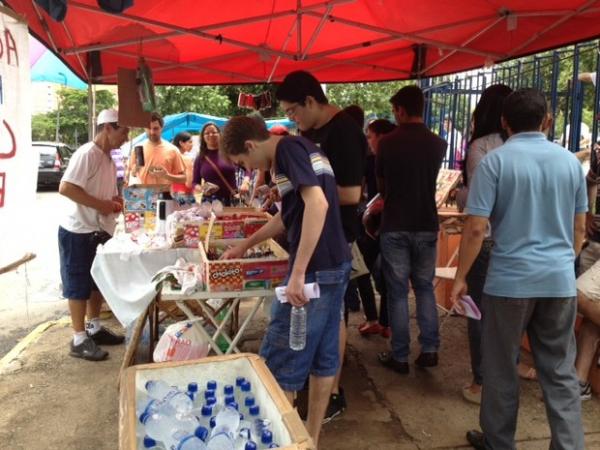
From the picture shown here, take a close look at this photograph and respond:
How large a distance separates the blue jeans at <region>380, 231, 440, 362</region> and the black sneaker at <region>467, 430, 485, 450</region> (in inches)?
34.4

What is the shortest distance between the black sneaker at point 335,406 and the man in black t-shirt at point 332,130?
1050 mm

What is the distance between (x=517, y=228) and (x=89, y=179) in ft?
9.46

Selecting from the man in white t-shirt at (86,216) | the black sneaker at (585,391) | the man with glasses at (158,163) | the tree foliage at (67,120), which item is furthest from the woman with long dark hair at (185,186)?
the tree foliage at (67,120)

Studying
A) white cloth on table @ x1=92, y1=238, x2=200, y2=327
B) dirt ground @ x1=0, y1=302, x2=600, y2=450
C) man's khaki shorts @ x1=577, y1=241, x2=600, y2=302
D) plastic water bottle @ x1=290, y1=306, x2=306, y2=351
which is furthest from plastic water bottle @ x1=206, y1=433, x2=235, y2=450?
man's khaki shorts @ x1=577, y1=241, x2=600, y2=302

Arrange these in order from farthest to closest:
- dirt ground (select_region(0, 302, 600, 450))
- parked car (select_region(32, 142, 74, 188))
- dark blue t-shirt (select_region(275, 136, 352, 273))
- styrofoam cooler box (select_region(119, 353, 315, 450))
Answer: parked car (select_region(32, 142, 74, 188)) → dirt ground (select_region(0, 302, 600, 450)) → dark blue t-shirt (select_region(275, 136, 352, 273)) → styrofoam cooler box (select_region(119, 353, 315, 450))

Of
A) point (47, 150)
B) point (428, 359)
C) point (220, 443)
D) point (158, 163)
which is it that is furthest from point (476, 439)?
point (47, 150)

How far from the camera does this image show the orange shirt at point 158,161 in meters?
5.84

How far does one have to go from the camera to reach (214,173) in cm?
564

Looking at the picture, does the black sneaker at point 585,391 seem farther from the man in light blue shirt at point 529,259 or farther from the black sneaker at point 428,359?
the man in light blue shirt at point 529,259

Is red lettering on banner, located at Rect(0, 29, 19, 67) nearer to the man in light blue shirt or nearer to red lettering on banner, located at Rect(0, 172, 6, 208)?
red lettering on banner, located at Rect(0, 172, 6, 208)

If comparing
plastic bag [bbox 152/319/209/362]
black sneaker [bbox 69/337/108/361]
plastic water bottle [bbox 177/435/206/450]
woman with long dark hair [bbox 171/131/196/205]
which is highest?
woman with long dark hair [bbox 171/131/196/205]

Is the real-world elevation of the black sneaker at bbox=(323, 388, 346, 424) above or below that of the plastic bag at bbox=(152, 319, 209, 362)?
below

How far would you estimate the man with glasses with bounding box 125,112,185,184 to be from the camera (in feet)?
19.0

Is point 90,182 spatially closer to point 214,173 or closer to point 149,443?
point 214,173
